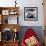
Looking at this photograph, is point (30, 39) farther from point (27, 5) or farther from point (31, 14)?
point (27, 5)

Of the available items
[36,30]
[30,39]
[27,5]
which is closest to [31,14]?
[27,5]

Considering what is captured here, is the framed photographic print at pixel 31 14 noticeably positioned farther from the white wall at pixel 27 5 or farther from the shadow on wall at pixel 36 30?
the shadow on wall at pixel 36 30

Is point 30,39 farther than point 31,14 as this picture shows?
No

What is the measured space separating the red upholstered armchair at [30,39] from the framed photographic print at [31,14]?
0.44m

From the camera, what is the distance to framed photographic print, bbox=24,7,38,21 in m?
5.83

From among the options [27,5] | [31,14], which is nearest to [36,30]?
[31,14]

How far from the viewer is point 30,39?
17.5 feet

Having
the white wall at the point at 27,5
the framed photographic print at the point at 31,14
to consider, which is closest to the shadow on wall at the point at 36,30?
the white wall at the point at 27,5

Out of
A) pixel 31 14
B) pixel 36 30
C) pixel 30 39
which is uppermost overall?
pixel 31 14

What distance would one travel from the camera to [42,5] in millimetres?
5863

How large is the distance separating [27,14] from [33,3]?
48 centimetres

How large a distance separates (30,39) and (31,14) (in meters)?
1.03

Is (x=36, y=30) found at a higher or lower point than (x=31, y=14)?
lower

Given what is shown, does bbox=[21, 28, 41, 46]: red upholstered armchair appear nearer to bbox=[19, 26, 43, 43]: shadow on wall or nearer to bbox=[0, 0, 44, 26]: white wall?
bbox=[19, 26, 43, 43]: shadow on wall
